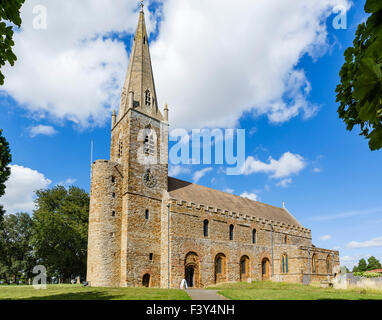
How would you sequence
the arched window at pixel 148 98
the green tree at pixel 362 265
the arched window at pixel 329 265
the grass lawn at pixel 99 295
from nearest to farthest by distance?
the grass lawn at pixel 99 295
the arched window at pixel 148 98
the arched window at pixel 329 265
the green tree at pixel 362 265

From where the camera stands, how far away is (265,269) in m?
33.1

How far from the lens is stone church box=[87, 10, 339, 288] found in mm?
24562

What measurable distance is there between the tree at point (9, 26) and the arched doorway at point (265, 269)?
1290 inches

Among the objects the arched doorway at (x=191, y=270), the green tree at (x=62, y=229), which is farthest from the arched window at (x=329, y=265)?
the green tree at (x=62, y=229)

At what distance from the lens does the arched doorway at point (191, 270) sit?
85.5ft

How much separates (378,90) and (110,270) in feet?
80.4

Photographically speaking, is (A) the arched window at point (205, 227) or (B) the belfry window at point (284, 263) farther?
(B) the belfry window at point (284, 263)

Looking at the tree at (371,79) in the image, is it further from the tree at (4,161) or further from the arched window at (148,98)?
the arched window at (148,98)

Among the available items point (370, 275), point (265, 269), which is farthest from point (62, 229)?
point (370, 275)

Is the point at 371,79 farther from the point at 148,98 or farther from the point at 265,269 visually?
the point at 265,269

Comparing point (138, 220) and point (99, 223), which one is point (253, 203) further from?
point (99, 223)

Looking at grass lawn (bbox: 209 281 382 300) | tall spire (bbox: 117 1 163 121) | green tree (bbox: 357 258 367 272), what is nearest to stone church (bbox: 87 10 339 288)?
tall spire (bbox: 117 1 163 121)

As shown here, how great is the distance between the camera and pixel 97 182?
25.9 m

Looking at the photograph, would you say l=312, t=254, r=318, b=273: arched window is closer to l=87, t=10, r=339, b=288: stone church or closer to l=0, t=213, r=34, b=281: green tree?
l=87, t=10, r=339, b=288: stone church
